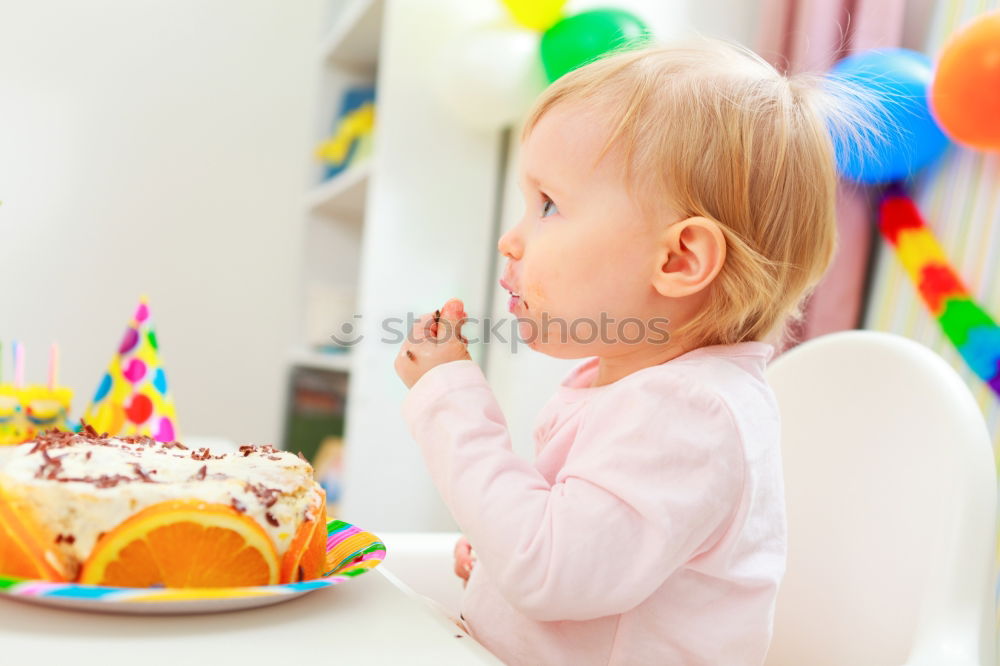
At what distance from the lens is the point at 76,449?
50 centimetres

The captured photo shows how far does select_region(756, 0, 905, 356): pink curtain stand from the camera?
1.45 meters

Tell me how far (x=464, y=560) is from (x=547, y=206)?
0.34 meters

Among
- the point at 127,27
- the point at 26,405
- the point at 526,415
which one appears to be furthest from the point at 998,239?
the point at 127,27

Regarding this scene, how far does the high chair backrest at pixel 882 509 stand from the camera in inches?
29.5

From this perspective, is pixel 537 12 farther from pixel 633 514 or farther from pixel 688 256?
pixel 633 514

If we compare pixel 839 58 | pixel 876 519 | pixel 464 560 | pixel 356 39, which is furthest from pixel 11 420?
pixel 356 39

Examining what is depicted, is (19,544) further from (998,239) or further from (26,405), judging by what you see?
(998,239)

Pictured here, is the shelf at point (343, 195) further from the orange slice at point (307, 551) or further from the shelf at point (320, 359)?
the orange slice at point (307, 551)

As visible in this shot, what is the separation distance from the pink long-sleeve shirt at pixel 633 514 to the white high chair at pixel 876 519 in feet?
0.55

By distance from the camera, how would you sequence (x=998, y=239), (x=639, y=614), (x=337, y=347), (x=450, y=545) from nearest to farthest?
(x=639, y=614) < (x=450, y=545) < (x=998, y=239) < (x=337, y=347)

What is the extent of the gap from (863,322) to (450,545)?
96cm

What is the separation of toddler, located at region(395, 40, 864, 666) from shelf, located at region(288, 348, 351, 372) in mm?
1433

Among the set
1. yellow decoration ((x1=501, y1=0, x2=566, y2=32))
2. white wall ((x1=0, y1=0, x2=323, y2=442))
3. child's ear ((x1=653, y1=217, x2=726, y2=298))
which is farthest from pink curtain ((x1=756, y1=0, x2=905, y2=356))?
white wall ((x1=0, y1=0, x2=323, y2=442))

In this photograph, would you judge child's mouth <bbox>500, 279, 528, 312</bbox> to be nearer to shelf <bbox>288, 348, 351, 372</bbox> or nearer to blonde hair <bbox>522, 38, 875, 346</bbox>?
blonde hair <bbox>522, 38, 875, 346</bbox>
